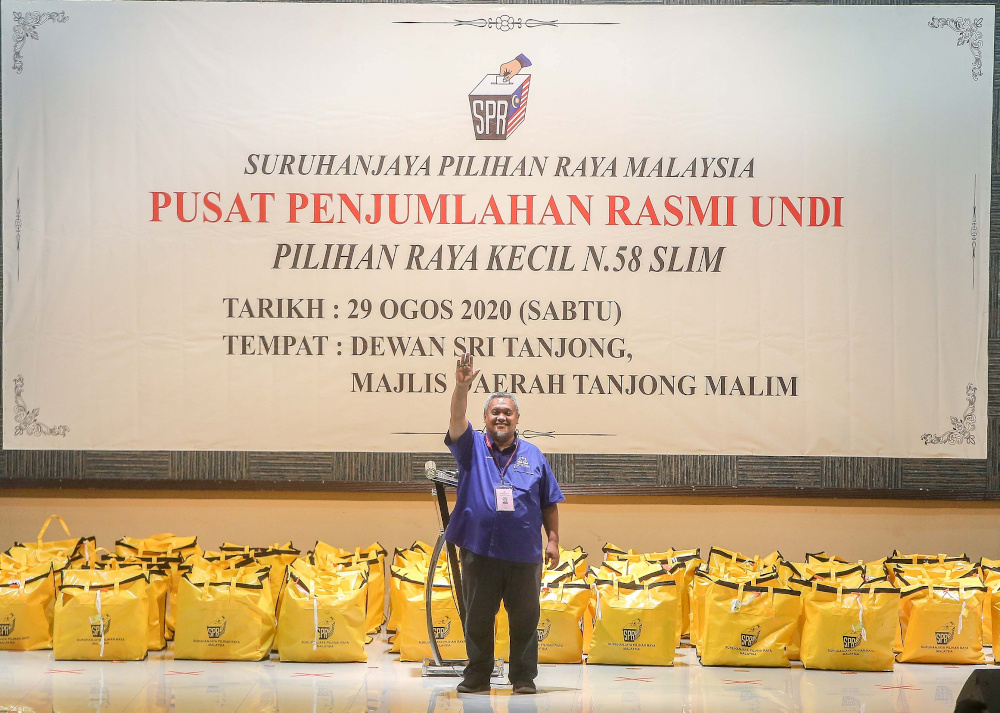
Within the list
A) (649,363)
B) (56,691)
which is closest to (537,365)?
(649,363)

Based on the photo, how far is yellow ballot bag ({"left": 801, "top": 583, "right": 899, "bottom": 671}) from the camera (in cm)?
452

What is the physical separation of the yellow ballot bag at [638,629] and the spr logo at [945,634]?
1.18m

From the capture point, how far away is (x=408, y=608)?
4664 mm

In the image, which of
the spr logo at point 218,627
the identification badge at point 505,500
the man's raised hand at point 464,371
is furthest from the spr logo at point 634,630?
the spr logo at point 218,627

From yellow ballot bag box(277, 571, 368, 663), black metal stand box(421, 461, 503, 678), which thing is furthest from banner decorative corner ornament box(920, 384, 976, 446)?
yellow ballot bag box(277, 571, 368, 663)

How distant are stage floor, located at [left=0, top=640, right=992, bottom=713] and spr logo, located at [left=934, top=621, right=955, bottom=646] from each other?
0.11 m

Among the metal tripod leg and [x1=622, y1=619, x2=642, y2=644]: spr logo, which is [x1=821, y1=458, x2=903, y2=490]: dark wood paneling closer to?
[x1=622, y1=619, x2=642, y2=644]: spr logo

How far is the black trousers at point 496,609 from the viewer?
414cm

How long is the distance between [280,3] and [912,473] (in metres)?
4.22

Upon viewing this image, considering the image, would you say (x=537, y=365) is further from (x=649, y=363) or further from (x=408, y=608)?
(x=408, y=608)

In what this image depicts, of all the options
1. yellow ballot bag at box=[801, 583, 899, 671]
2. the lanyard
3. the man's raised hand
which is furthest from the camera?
yellow ballot bag at box=[801, 583, 899, 671]

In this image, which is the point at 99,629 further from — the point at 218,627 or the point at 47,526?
the point at 47,526

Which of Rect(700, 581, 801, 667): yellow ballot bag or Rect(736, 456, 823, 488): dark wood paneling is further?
Rect(736, 456, 823, 488): dark wood paneling

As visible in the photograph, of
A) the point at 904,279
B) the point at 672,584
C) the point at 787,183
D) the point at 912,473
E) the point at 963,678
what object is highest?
the point at 787,183
